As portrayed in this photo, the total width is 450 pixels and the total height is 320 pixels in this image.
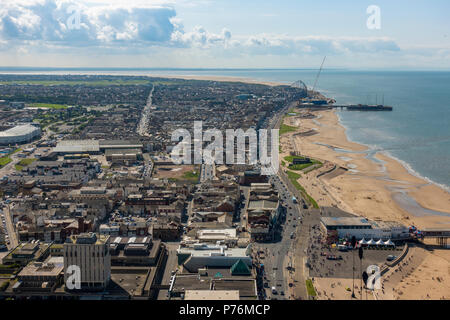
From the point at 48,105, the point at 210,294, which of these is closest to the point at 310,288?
the point at 210,294

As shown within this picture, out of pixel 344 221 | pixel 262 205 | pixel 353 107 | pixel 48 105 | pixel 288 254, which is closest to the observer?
pixel 288 254

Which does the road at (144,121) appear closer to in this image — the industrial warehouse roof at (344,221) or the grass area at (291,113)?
the grass area at (291,113)

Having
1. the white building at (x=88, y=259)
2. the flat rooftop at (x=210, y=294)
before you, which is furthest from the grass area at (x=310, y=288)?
the white building at (x=88, y=259)

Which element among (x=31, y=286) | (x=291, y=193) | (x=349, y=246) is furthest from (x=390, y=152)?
(x=31, y=286)

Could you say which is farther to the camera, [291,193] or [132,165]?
[132,165]

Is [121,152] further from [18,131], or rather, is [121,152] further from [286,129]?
[286,129]

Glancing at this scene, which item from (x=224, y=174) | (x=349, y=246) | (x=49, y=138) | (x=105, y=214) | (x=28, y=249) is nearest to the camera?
(x=28, y=249)

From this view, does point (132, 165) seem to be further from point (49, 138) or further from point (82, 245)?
point (82, 245)
